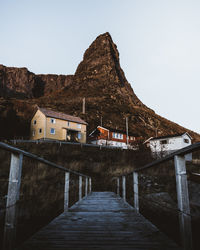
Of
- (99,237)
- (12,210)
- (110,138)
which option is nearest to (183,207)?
(99,237)

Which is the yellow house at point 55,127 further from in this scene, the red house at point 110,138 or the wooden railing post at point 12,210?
the wooden railing post at point 12,210

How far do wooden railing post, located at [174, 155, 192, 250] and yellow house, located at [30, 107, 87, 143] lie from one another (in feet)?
103

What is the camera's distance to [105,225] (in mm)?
3100

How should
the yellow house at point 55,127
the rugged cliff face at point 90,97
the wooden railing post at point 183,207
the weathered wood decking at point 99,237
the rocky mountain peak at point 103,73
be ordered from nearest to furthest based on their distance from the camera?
the wooden railing post at point 183,207, the weathered wood decking at point 99,237, the yellow house at point 55,127, the rugged cliff face at point 90,97, the rocky mountain peak at point 103,73

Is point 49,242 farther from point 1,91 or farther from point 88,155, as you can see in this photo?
point 1,91

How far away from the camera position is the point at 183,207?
1.87 meters

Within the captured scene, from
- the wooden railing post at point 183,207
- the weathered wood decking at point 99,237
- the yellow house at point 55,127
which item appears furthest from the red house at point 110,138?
the wooden railing post at point 183,207

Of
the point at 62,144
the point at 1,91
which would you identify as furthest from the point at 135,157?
the point at 1,91

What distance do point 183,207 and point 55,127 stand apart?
33.0 metres

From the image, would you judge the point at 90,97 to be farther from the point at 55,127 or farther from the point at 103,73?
the point at 55,127

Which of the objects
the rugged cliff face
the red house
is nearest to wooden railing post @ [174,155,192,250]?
the rugged cliff face

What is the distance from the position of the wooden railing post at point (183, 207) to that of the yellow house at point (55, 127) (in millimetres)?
31402

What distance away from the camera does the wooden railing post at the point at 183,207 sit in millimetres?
1781

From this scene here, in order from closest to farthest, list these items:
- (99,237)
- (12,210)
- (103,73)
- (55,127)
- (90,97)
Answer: (12,210) → (99,237) → (55,127) → (90,97) → (103,73)
